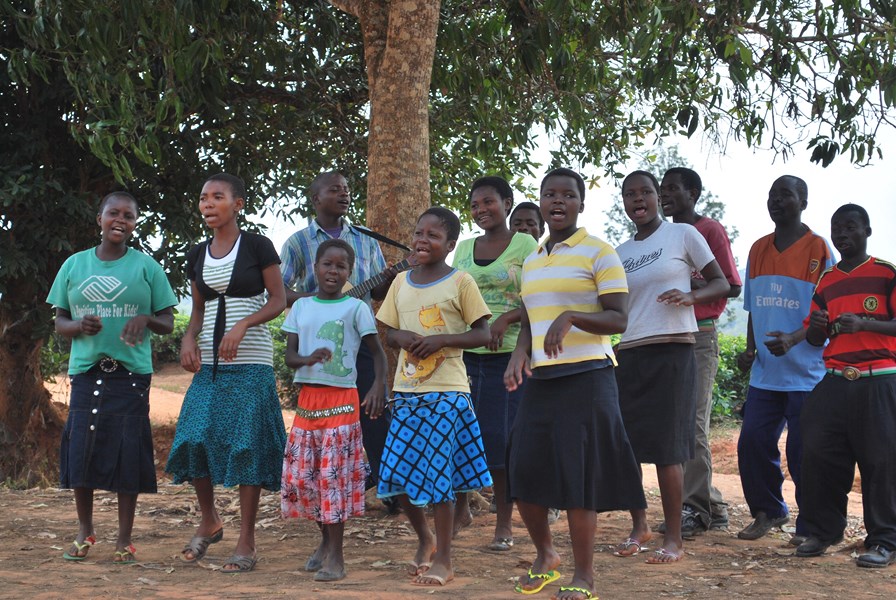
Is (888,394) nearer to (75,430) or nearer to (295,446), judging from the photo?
(295,446)

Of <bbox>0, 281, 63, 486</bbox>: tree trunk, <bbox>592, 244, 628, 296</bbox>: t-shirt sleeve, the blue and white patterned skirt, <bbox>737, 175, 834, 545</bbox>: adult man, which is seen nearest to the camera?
<bbox>592, 244, 628, 296</bbox>: t-shirt sleeve

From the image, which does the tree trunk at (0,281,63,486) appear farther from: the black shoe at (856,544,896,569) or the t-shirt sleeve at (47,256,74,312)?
the black shoe at (856,544,896,569)

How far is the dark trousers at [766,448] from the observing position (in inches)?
224

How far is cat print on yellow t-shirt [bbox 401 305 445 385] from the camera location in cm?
452

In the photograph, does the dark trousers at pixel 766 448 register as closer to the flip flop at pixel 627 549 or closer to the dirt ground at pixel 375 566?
the dirt ground at pixel 375 566

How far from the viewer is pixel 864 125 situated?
295 inches

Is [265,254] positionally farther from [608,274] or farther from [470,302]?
[608,274]

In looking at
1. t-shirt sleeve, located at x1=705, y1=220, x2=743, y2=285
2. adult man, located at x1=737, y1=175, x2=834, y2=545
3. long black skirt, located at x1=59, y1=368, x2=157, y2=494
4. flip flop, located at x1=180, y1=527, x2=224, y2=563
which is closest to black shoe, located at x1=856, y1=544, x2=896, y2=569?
adult man, located at x1=737, y1=175, x2=834, y2=545

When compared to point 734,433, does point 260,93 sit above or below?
above

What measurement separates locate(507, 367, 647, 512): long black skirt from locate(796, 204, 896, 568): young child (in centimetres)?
160

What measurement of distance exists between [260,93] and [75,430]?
592 cm

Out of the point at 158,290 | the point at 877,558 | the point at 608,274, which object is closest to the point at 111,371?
the point at 158,290

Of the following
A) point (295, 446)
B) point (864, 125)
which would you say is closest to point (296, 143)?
point (864, 125)

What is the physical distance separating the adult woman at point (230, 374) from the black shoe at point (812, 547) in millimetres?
2753
